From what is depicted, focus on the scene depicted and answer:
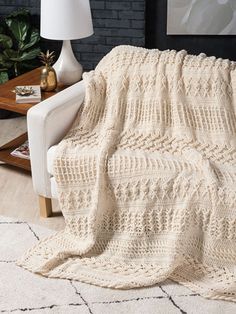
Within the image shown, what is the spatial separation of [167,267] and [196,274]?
0.13 meters

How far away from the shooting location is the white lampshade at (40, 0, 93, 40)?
2514mm

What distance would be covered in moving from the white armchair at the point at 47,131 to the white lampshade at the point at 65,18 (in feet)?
1.31

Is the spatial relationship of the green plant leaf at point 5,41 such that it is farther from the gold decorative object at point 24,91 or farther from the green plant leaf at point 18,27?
the gold decorative object at point 24,91

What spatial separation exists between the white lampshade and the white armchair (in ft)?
1.31

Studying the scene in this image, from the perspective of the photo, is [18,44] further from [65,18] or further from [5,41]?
[65,18]

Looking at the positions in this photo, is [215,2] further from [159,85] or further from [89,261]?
[89,261]

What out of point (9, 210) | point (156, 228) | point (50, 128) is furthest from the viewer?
point (9, 210)

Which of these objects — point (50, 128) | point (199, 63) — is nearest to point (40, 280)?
point (50, 128)

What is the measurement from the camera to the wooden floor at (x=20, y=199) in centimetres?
235

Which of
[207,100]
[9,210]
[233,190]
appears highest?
[207,100]

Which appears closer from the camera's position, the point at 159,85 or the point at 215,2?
the point at 159,85

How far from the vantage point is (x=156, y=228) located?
6.55ft

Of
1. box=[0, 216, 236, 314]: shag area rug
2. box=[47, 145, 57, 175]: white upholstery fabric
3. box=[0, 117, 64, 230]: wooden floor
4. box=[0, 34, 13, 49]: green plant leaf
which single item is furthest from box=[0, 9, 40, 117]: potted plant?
box=[0, 216, 236, 314]: shag area rug

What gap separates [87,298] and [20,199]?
838 millimetres
